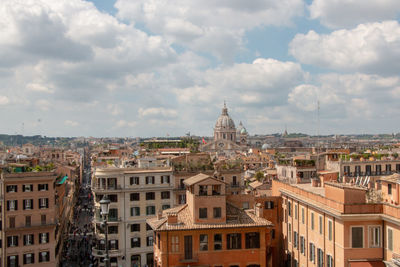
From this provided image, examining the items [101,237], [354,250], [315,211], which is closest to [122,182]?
[101,237]

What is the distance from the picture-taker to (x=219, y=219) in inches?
1182

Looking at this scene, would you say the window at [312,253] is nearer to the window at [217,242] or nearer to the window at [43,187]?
the window at [217,242]

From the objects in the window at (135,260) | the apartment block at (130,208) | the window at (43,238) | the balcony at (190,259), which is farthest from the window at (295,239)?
the window at (43,238)

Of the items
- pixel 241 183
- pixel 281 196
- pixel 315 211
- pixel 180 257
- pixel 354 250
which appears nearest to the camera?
pixel 354 250

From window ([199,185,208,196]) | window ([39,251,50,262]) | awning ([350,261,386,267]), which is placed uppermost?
window ([199,185,208,196])

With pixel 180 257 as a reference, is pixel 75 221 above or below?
below

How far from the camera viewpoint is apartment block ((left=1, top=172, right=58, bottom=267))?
42.2 metres

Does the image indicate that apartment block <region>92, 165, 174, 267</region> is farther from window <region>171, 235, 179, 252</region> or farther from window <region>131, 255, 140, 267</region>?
window <region>171, 235, 179, 252</region>

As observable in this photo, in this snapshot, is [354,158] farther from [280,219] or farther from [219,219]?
[219,219]

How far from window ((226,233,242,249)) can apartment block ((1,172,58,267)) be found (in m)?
21.8

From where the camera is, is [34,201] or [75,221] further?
[75,221]

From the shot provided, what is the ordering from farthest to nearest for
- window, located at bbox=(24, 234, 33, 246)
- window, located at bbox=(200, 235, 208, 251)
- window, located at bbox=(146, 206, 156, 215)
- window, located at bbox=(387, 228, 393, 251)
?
window, located at bbox=(146, 206, 156, 215)
window, located at bbox=(24, 234, 33, 246)
window, located at bbox=(200, 235, 208, 251)
window, located at bbox=(387, 228, 393, 251)

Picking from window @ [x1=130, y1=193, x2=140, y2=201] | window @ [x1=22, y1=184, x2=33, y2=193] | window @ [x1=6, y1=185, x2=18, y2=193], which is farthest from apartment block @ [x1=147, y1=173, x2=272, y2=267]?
window @ [x1=6, y1=185, x2=18, y2=193]

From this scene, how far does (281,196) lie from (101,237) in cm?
1958
